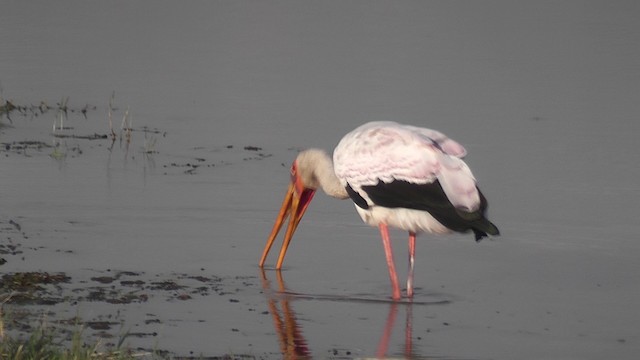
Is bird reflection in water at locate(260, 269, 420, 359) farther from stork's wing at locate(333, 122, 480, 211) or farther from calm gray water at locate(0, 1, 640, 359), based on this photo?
stork's wing at locate(333, 122, 480, 211)

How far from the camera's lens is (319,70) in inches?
648

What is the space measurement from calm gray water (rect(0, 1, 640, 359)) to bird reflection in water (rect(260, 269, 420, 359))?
0.02m

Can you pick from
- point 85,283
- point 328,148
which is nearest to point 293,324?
point 85,283

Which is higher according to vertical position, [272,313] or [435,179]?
[435,179]

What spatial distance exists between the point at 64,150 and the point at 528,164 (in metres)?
3.33

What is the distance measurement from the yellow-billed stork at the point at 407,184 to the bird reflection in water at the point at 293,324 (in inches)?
12.8

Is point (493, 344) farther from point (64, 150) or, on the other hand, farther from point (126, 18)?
point (126, 18)

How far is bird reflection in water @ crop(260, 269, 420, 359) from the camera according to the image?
6992 millimetres

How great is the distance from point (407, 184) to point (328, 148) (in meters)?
3.85

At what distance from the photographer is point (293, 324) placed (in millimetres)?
7457

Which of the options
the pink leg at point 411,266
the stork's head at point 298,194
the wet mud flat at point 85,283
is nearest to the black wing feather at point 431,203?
the pink leg at point 411,266

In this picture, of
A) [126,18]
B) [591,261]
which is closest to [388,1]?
[126,18]

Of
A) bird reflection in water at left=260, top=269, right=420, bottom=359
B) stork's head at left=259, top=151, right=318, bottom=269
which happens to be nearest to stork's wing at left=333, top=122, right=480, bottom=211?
stork's head at left=259, top=151, right=318, bottom=269

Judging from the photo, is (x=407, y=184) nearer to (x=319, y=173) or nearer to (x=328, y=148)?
(x=319, y=173)
